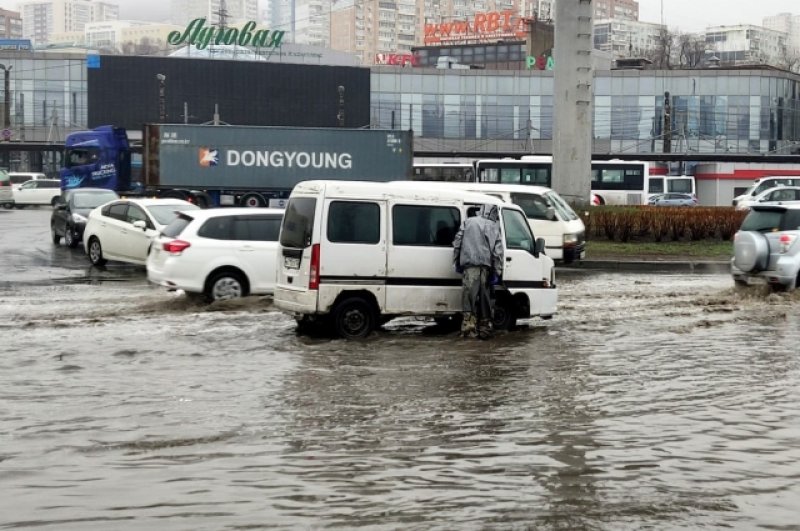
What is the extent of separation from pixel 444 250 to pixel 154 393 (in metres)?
4.84

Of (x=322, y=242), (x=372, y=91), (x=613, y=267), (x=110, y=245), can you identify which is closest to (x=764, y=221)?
(x=613, y=267)

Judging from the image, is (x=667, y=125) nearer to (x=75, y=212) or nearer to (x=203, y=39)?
(x=203, y=39)

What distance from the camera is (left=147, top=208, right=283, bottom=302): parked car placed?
54.9 feet

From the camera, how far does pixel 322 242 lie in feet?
43.7

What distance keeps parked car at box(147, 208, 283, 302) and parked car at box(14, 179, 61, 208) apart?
43623mm

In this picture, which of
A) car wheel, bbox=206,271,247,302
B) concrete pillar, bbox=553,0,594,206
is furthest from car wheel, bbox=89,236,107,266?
concrete pillar, bbox=553,0,594,206

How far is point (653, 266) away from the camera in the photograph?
84.1 feet

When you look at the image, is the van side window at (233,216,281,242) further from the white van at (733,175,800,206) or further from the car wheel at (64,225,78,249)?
the white van at (733,175,800,206)

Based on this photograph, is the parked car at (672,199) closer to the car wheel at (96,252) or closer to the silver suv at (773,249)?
the car wheel at (96,252)

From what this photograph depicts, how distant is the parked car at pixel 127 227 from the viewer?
22.5 m

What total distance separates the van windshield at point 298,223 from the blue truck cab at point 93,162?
124 ft

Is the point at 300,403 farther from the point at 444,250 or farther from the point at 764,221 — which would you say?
the point at 764,221

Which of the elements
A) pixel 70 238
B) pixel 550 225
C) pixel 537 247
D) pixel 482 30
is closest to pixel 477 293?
pixel 537 247

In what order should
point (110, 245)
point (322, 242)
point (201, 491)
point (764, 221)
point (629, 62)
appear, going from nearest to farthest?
point (201, 491)
point (322, 242)
point (764, 221)
point (110, 245)
point (629, 62)
